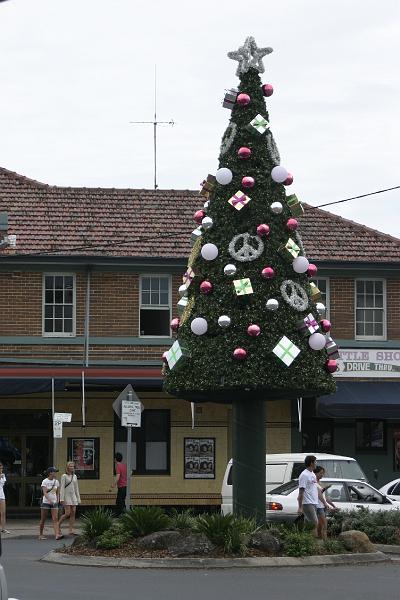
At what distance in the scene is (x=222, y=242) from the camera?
21688 millimetres

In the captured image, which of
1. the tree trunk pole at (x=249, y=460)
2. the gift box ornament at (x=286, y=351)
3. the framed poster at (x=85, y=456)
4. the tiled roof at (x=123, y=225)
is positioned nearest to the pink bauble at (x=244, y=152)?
the gift box ornament at (x=286, y=351)

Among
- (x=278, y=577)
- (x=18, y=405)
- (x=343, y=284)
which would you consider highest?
(x=343, y=284)

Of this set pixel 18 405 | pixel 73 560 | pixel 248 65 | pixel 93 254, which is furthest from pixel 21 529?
pixel 248 65

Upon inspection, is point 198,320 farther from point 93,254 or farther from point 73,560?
point 93,254

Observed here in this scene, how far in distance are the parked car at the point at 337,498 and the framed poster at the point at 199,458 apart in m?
9.93

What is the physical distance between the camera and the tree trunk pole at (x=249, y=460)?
Answer: 21.5m

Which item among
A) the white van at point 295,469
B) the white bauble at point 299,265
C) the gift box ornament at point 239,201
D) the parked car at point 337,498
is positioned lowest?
the parked car at point 337,498

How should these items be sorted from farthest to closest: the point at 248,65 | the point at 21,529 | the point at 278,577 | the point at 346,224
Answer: the point at 346,224
the point at 21,529
the point at 248,65
the point at 278,577

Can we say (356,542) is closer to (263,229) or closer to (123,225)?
(263,229)

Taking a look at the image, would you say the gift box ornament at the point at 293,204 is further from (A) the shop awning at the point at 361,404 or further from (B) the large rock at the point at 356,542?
(A) the shop awning at the point at 361,404

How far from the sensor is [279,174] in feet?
71.8

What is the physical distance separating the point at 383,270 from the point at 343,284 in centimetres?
116

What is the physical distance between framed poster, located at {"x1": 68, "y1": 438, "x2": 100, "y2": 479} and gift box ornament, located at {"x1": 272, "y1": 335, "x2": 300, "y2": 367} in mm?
15212

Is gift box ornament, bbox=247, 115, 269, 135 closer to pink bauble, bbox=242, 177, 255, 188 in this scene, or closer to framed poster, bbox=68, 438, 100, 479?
pink bauble, bbox=242, 177, 255, 188
